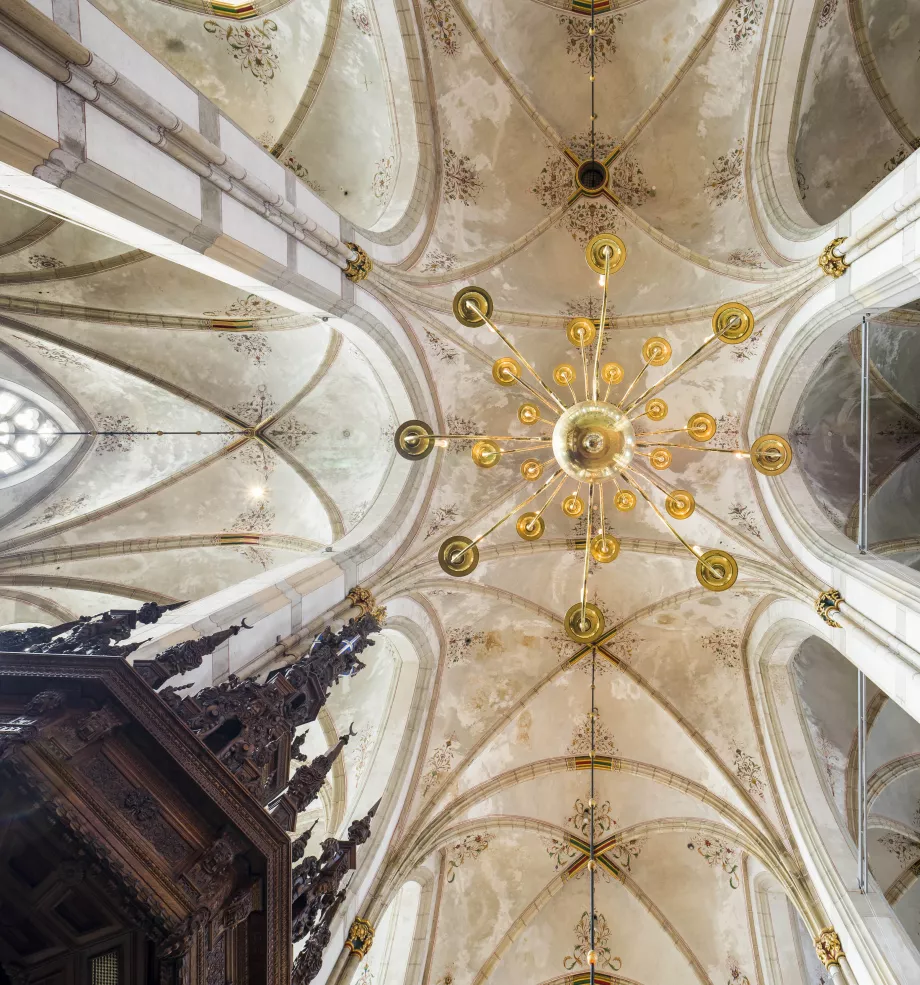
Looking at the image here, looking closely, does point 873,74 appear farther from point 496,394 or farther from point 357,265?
point 357,265

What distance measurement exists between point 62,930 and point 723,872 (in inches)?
397

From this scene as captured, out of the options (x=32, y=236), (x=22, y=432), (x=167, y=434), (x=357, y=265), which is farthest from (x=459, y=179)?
(x=22, y=432)

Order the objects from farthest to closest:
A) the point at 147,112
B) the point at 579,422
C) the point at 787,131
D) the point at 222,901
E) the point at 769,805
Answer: the point at 769,805 → the point at 787,131 → the point at 579,422 → the point at 147,112 → the point at 222,901

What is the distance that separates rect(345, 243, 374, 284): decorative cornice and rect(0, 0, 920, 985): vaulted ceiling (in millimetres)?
601

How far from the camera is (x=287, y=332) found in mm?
10406

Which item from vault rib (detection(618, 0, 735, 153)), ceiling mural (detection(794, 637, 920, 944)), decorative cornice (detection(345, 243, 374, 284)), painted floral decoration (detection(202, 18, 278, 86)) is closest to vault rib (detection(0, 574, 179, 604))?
decorative cornice (detection(345, 243, 374, 284))

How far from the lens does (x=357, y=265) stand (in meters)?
7.36

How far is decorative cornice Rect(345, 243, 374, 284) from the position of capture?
7.30m

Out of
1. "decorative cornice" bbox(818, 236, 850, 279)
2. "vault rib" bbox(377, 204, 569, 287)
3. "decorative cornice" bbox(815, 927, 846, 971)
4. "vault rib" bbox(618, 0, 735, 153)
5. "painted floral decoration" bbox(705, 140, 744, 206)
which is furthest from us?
"vault rib" bbox(377, 204, 569, 287)

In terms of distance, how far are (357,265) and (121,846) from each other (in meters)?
6.08

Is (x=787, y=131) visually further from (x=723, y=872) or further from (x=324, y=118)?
(x=723, y=872)

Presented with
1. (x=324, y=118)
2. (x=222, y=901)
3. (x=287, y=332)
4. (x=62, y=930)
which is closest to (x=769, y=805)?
(x=222, y=901)

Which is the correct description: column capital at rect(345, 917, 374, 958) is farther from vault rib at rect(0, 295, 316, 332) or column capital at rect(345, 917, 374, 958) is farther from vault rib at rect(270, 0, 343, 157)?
vault rib at rect(270, 0, 343, 157)

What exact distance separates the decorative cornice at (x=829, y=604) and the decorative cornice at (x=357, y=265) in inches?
262
